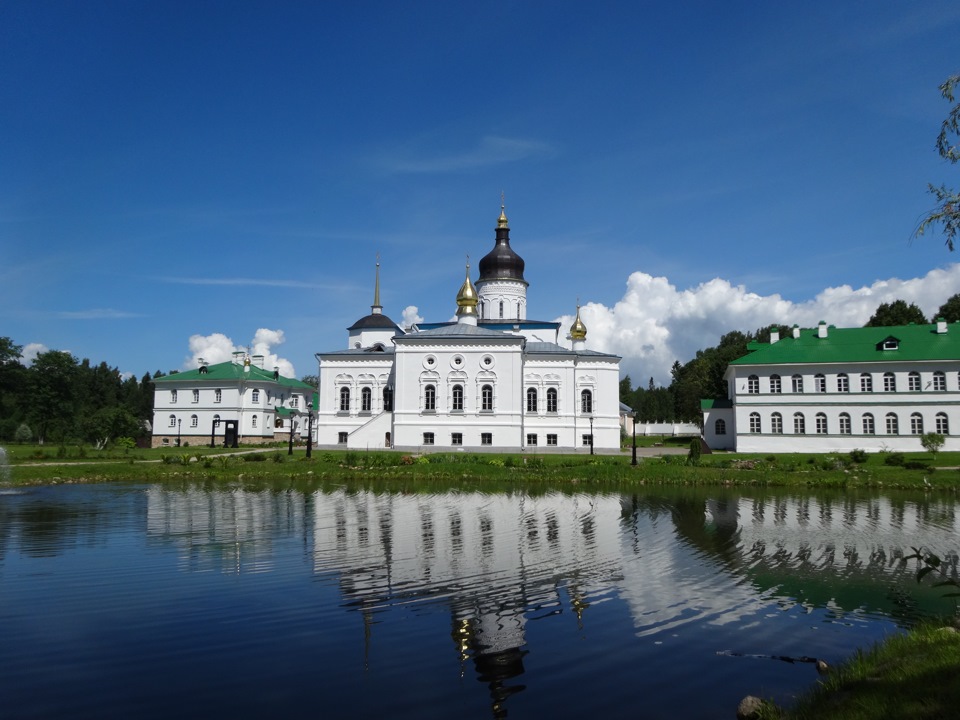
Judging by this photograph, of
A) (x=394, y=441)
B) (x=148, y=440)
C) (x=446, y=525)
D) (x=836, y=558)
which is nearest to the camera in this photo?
(x=836, y=558)

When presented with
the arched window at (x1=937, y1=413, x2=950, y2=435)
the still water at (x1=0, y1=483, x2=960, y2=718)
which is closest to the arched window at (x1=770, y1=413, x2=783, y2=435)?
the arched window at (x1=937, y1=413, x2=950, y2=435)

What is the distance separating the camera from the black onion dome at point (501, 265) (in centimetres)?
5544

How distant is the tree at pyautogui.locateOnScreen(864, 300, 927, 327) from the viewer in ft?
211

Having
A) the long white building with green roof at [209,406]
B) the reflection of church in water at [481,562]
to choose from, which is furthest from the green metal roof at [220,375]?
the reflection of church in water at [481,562]

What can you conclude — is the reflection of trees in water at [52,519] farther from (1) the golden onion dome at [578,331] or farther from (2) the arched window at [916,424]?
(2) the arched window at [916,424]

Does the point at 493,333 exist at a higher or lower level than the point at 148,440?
higher

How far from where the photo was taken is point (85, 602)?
36.6ft

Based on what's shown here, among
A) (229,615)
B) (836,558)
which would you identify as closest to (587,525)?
(836,558)

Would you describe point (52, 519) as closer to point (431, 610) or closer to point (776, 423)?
point (431, 610)

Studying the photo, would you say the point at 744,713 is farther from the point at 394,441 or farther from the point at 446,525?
the point at 394,441

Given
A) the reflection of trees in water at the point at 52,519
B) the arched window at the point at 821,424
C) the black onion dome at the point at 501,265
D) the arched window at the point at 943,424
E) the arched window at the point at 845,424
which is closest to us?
the reflection of trees in water at the point at 52,519

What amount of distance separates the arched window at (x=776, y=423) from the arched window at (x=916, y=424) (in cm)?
754

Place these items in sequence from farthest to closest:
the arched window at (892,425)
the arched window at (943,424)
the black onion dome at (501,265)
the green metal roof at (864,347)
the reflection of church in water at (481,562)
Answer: the black onion dome at (501,265), the green metal roof at (864,347), the arched window at (892,425), the arched window at (943,424), the reflection of church in water at (481,562)

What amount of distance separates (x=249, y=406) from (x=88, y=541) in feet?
141
